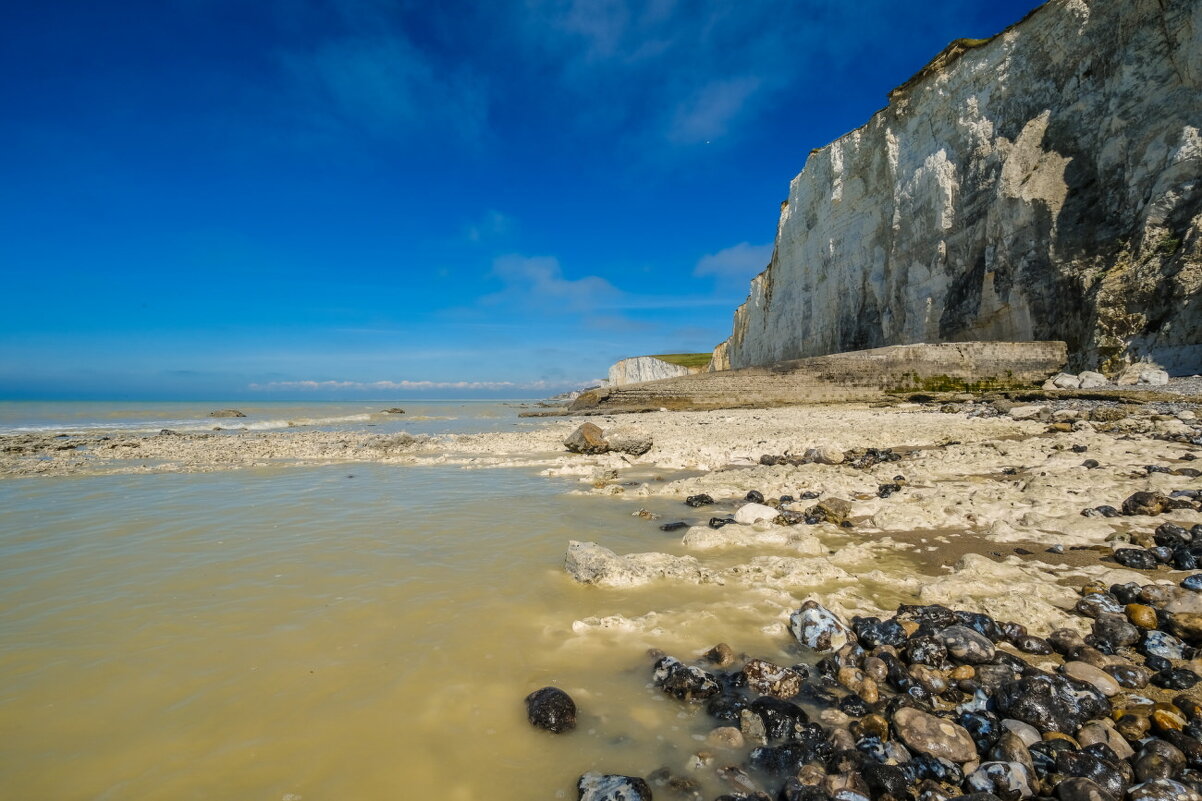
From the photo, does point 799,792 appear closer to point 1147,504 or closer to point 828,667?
point 828,667

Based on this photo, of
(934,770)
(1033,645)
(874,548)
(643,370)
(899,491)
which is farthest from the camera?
(643,370)

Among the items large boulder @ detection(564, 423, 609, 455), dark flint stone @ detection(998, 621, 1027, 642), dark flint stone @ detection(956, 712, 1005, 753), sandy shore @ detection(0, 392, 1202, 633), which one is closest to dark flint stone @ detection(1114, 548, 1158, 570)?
sandy shore @ detection(0, 392, 1202, 633)

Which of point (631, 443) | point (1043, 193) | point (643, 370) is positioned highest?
point (1043, 193)

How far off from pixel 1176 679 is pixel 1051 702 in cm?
75

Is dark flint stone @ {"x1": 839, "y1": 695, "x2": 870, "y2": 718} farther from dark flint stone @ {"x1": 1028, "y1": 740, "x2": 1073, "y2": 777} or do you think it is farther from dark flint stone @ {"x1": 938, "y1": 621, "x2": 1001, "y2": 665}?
dark flint stone @ {"x1": 938, "y1": 621, "x2": 1001, "y2": 665}

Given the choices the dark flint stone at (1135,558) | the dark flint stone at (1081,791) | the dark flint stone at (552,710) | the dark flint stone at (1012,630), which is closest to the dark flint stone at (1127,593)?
the dark flint stone at (1135,558)

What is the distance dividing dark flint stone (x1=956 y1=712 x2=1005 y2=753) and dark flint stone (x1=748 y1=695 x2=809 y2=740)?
649mm

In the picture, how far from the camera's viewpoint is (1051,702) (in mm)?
2248

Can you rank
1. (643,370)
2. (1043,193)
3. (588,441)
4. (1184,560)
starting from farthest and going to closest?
(643,370)
(1043,193)
(588,441)
(1184,560)

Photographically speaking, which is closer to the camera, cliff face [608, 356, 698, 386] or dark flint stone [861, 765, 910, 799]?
dark flint stone [861, 765, 910, 799]

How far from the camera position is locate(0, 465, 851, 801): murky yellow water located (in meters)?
2.08

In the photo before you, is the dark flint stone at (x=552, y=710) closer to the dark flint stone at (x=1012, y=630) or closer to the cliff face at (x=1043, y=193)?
the dark flint stone at (x=1012, y=630)

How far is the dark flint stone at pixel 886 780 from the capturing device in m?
1.87

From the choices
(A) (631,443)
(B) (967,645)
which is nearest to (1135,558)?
(B) (967,645)
